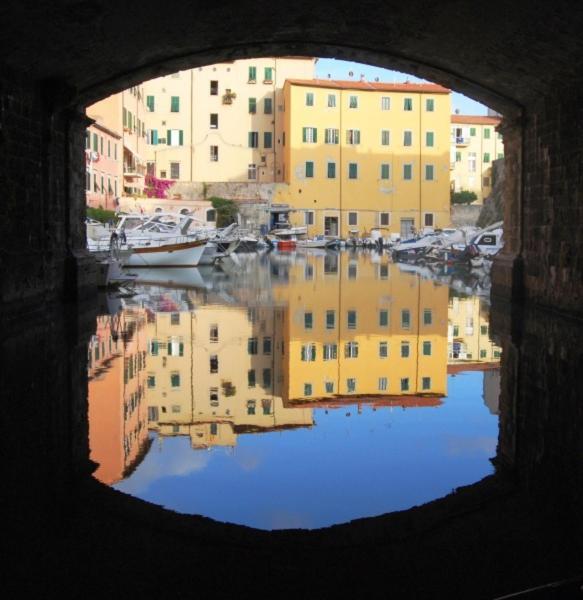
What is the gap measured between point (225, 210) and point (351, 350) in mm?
48681

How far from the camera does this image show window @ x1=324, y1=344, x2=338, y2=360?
10.0 metres

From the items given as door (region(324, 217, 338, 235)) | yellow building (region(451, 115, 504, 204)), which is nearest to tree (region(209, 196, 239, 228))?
door (region(324, 217, 338, 235))

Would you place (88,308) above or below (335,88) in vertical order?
below

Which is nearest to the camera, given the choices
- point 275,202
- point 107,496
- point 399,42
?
point 107,496

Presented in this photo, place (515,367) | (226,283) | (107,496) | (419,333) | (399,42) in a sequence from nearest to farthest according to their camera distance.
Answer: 1. (107,496)
2. (515,367)
3. (419,333)
4. (399,42)
5. (226,283)

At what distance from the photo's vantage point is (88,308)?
15.1 m

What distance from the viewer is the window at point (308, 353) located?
9.87 metres

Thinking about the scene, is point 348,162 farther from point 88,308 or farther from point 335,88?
point 88,308

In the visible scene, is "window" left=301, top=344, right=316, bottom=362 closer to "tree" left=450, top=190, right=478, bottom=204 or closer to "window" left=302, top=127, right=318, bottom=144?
"window" left=302, top=127, right=318, bottom=144

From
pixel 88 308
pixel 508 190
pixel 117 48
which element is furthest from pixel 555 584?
pixel 508 190

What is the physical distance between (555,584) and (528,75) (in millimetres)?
12195

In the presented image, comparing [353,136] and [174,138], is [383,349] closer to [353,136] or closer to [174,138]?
[353,136]

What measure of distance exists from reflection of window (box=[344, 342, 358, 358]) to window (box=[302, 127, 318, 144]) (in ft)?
175

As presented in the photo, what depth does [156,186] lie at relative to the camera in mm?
59562
